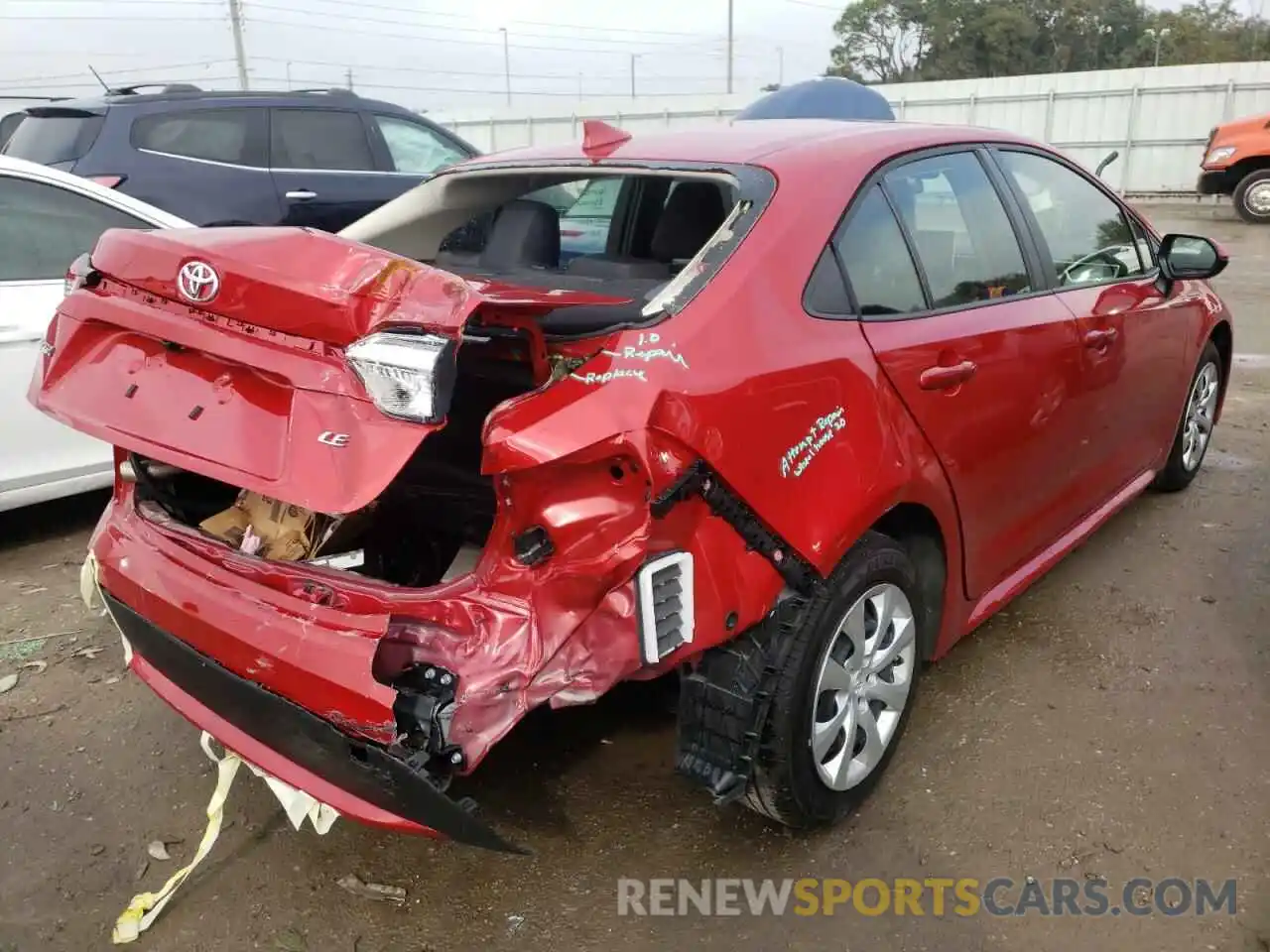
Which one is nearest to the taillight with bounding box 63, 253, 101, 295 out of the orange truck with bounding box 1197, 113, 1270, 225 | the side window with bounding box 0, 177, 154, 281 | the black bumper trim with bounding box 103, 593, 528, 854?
the black bumper trim with bounding box 103, 593, 528, 854

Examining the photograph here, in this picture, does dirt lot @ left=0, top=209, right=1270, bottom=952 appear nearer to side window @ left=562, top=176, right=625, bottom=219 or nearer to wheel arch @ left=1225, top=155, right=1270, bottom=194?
side window @ left=562, top=176, right=625, bottom=219

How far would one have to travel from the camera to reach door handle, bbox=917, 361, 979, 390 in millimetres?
2516

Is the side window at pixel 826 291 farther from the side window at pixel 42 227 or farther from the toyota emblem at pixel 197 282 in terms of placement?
the side window at pixel 42 227

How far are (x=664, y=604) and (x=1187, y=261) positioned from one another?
298 cm

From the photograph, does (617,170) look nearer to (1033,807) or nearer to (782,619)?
(782,619)

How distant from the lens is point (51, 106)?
6949 millimetres

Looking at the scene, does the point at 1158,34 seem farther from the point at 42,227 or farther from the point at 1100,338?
the point at 42,227

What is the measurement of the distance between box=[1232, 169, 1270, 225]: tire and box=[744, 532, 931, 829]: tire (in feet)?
54.4

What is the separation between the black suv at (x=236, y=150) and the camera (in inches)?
265

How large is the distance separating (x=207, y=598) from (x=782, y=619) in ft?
4.04

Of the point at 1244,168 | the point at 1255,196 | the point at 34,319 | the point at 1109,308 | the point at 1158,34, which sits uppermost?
the point at 1158,34

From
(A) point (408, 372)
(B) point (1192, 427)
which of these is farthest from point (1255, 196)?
(A) point (408, 372)

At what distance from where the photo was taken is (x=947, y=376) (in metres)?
2.58

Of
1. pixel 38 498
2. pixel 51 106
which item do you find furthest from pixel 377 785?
pixel 51 106
